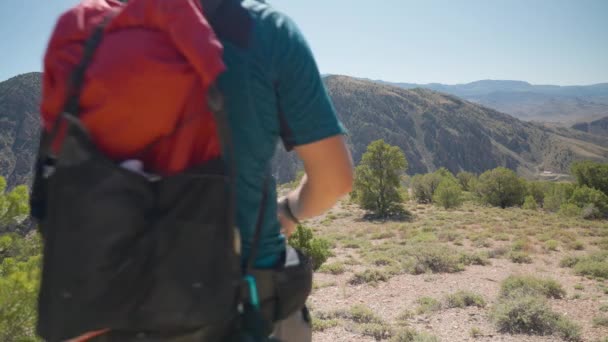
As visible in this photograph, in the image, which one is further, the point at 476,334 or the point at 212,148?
the point at 476,334

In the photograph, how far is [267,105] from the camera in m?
1.12

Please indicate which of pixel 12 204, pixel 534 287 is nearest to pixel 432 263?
pixel 534 287

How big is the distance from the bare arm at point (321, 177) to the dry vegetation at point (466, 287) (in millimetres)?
6126

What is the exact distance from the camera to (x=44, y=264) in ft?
2.91

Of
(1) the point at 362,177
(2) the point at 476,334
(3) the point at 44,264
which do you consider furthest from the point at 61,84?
(1) the point at 362,177

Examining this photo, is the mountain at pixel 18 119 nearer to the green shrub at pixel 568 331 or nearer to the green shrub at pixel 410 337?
the green shrub at pixel 410 337

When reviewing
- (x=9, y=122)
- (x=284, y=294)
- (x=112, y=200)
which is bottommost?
(x=9, y=122)

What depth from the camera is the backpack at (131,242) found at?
847mm

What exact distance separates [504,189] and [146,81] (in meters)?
36.4

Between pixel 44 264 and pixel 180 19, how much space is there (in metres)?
0.64

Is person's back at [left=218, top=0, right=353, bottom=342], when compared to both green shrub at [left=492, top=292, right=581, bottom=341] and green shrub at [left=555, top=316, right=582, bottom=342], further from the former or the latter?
green shrub at [left=555, top=316, right=582, bottom=342]

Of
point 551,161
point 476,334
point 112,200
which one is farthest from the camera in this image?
point 551,161

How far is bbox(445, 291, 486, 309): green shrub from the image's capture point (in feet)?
28.2

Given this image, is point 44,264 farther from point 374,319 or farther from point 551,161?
point 551,161
